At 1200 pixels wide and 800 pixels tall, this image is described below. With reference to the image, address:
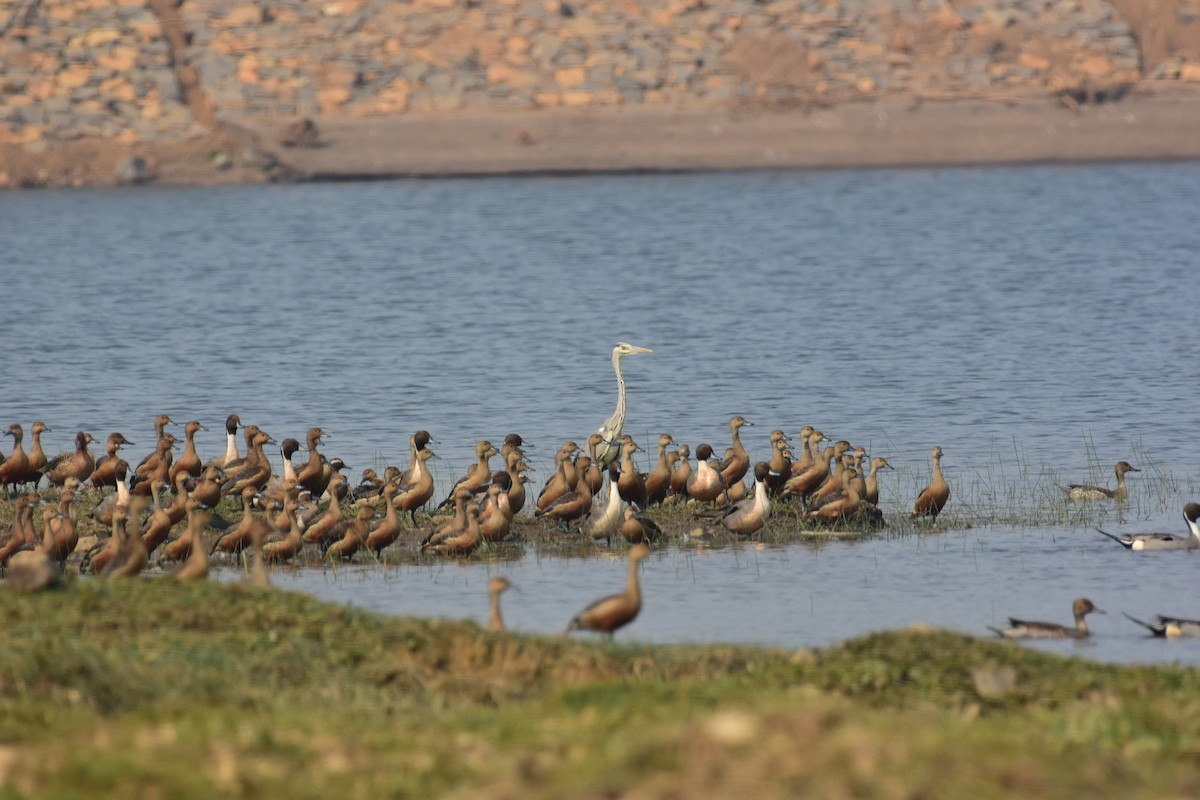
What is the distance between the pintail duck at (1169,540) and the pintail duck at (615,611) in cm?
772

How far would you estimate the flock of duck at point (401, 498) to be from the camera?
18469 mm

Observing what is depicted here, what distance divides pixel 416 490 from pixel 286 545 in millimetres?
2474

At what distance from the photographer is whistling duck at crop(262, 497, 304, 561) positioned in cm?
1842

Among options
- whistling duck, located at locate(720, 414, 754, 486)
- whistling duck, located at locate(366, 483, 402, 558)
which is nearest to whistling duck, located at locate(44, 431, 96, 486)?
whistling duck, located at locate(366, 483, 402, 558)

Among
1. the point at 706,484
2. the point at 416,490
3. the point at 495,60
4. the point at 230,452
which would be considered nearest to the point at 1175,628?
the point at 706,484

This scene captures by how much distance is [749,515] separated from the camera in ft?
65.2

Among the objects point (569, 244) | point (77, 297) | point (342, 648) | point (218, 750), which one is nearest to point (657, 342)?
point (77, 297)

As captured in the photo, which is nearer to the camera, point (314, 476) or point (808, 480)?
point (808, 480)

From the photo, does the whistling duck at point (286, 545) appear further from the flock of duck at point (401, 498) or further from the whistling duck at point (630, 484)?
the whistling duck at point (630, 484)

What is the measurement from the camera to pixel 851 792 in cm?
716

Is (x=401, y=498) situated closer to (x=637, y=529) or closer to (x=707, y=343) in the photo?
(x=637, y=529)

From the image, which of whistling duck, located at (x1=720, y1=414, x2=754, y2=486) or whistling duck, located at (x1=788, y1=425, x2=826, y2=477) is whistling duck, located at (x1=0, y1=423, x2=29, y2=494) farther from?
whistling duck, located at (x1=788, y1=425, x2=826, y2=477)

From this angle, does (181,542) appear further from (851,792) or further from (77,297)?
(77,297)

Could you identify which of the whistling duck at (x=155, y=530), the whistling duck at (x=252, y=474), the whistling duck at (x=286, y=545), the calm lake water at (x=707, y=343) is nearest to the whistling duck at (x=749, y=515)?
the calm lake water at (x=707, y=343)
